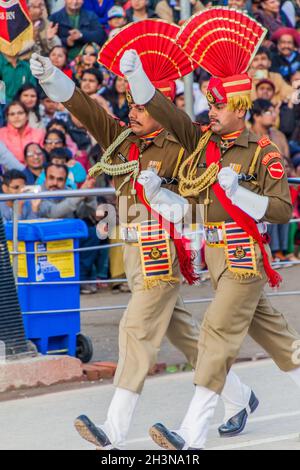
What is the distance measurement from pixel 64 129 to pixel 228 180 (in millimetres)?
5855

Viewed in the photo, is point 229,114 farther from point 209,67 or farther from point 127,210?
point 127,210

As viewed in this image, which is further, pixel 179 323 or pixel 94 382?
pixel 94 382

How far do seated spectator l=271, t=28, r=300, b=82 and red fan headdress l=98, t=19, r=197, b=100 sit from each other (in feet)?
23.9

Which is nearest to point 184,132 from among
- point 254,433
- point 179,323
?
point 179,323

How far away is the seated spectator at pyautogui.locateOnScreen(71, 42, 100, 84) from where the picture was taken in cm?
1206

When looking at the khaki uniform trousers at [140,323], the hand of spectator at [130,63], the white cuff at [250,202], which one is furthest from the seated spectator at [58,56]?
the white cuff at [250,202]

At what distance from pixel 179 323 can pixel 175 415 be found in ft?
2.67

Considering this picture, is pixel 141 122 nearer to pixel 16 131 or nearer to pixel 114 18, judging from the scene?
pixel 16 131

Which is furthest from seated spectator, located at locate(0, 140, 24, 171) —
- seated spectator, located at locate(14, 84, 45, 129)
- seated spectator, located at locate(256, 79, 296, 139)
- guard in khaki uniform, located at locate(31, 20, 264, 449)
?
guard in khaki uniform, located at locate(31, 20, 264, 449)

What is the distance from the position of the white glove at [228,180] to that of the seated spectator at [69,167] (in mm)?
5134

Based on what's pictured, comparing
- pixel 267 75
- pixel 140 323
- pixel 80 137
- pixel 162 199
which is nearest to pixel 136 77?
pixel 162 199

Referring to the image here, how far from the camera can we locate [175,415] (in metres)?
7.26

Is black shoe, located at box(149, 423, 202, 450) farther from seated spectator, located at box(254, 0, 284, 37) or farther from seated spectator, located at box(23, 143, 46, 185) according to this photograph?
seated spectator, located at box(254, 0, 284, 37)

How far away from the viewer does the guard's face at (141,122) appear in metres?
6.43
